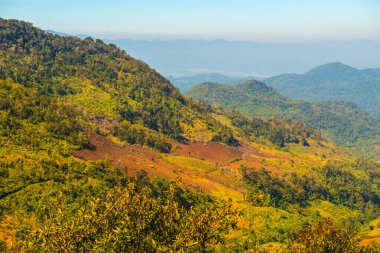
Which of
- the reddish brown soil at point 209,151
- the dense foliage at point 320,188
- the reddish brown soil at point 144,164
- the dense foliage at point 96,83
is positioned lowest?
the dense foliage at point 320,188

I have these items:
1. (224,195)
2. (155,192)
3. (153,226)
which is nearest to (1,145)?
(155,192)

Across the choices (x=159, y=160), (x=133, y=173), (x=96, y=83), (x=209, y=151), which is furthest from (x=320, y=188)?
(x=96, y=83)

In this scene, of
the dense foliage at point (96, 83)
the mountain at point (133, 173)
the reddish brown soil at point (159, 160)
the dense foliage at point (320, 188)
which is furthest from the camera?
the dense foliage at point (96, 83)

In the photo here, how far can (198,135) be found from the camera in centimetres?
15688

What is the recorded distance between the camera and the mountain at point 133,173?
783 inches

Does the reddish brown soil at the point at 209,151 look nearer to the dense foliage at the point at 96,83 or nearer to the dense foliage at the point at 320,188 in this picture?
the dense foliage at the point at 96,83

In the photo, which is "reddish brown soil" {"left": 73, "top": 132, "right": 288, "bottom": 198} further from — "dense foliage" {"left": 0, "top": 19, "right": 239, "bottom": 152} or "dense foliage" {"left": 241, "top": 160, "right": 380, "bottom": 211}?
"dense foliage" {"left": 241, "top": 160, "right": 380, "bottom": 211}

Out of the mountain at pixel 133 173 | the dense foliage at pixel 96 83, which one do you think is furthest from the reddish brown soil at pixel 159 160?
the dense foliage at pixel 96 83

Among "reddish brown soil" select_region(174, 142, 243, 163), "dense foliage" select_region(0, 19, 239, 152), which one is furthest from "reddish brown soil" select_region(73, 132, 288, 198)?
"dense foliage" select_region(0, 19, 239, 152)

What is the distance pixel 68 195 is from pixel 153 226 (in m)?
47.5

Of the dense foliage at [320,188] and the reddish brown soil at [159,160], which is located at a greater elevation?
the reddish brown soil at [159,160]

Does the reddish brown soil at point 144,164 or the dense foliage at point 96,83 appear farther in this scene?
the dense foliage at point 96,83

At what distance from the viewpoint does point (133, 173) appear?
93688 millimetres

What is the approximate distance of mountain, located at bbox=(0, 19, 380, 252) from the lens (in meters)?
19.9
